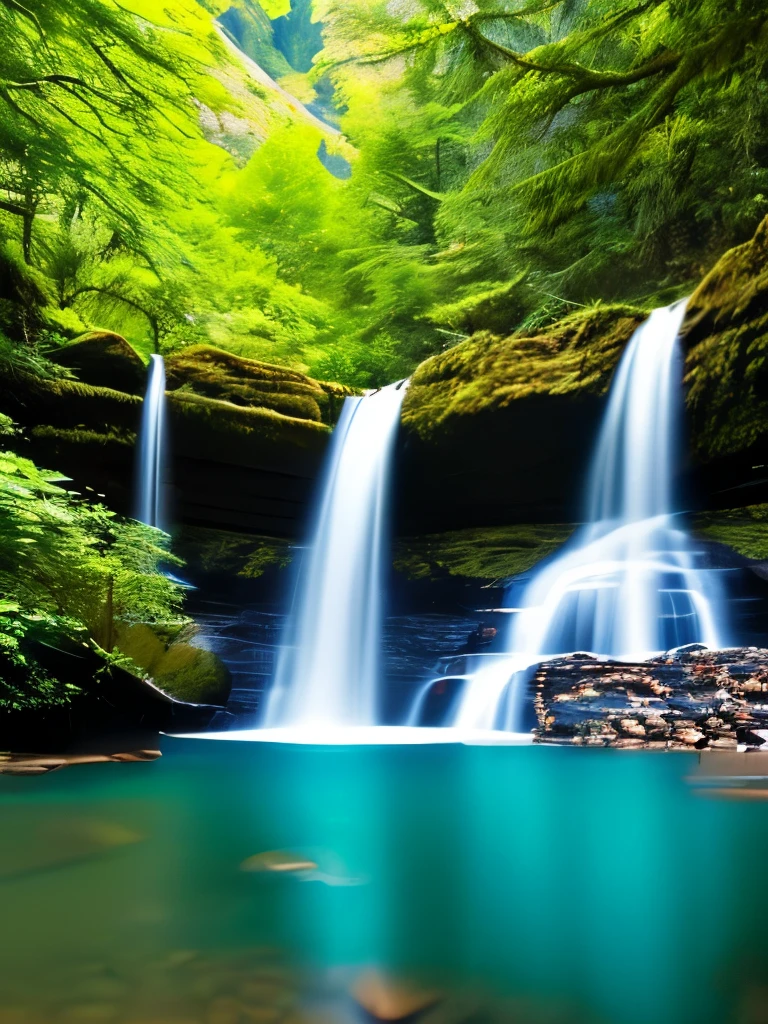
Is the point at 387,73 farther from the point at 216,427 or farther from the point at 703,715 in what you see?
the point at 703,715

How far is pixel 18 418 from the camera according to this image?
9.30 m

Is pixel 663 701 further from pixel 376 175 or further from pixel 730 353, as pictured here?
pixel 376 175

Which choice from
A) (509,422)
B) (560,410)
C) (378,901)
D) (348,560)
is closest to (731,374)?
(560,410)

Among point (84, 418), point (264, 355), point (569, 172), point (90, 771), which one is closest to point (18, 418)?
point (84, 418)

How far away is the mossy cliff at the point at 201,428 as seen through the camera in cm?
943

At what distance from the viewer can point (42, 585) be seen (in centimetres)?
591

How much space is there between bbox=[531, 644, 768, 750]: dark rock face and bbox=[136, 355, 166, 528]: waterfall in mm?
5755

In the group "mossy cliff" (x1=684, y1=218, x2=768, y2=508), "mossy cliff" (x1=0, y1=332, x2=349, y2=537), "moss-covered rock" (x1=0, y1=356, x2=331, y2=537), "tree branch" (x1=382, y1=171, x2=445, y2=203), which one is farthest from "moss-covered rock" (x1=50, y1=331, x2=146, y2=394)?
"tree branch" (x1=382, y1=171, x2=445, y2=203)

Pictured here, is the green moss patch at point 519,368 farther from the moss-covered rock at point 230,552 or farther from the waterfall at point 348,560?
the moss-covered rock at point 230,552

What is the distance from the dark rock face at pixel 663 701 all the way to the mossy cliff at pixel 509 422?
10.0ft

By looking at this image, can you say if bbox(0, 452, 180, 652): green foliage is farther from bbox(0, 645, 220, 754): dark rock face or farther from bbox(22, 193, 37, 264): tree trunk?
bbox(22, 193, 37, 264): tree trunk

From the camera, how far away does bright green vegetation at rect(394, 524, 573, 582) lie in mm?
9773

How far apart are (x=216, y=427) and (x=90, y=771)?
18.7ft

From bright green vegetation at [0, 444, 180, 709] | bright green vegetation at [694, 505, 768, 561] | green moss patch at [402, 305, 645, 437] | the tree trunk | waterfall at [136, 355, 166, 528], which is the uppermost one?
the tree trunk
